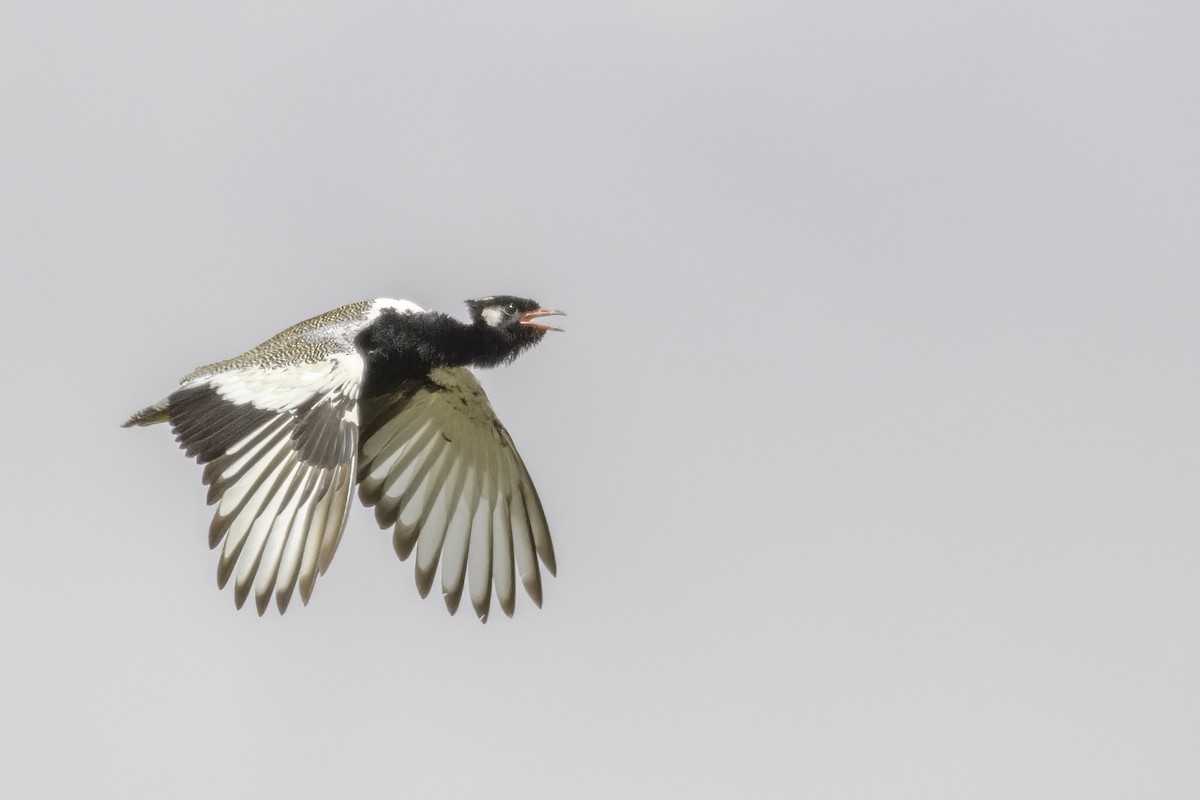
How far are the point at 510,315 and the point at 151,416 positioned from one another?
340 cm

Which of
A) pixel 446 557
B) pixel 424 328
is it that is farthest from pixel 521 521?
pixel 424 328

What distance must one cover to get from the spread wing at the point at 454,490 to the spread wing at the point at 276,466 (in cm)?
233

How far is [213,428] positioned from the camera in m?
14.2

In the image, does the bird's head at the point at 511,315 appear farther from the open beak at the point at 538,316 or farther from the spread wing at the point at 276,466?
the spread wing at the point at 276,466

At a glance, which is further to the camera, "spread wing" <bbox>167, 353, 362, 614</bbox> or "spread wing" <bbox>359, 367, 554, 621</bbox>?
"spread wing" <bbox>359, 367, 554, 621</bbox>

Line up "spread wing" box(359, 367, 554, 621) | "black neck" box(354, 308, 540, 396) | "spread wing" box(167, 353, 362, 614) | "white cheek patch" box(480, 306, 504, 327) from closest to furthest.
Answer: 1. "spread wing" box(167, 353, 362, 614)
2. "black neck" box(354, 308, 540, 396)
3. "white cheek patch" box(480, 306, 504, 327)
4. "spread wing" box(359, 367, 554, 621)

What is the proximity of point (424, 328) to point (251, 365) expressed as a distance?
6.06 ft

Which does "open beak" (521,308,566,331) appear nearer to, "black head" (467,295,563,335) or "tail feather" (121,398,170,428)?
"black head" (467,295,563,335)

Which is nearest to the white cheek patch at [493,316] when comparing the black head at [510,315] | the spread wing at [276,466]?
the black head at [510,315]

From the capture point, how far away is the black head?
16.7 m

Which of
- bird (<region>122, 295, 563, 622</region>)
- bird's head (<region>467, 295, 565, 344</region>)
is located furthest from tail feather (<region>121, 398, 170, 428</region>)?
bird's head (<region>467, 295, 565, 344</region>)

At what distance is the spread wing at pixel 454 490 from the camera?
55.1 feet

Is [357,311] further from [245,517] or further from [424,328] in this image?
[245,517]

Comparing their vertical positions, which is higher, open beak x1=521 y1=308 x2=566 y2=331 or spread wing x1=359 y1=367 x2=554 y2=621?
open beak x1=521 y1=308 x2=566 y2=331
